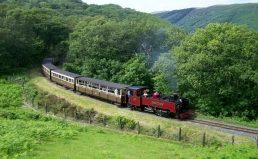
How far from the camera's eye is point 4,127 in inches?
1162

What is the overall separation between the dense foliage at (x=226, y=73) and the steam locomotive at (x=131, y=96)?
11.1ft

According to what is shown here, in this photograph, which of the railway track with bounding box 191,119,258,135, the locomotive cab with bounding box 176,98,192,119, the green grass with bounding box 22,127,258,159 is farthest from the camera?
the locomotive cab with bounding box 176,98,192,119

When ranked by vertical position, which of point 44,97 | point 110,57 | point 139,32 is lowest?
point 44,97

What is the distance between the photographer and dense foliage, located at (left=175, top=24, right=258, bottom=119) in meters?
38.8

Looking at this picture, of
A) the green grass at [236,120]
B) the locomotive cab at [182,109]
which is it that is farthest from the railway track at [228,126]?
the green grass at [236,120]

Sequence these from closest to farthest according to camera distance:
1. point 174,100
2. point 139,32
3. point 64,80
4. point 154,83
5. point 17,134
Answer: point 17,134, point 174,100, point 154,83, point 64,80, point 139,32

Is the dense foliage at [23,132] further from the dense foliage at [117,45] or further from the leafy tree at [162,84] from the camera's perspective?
the dense foliage at [117,45]

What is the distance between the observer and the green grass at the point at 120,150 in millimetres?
22406

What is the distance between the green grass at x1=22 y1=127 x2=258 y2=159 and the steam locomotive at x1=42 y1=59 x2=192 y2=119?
6996 millimetres

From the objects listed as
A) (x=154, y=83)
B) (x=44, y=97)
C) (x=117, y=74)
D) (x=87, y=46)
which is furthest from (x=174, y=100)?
(x=87, y=46)

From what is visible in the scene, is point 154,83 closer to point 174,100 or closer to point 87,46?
point 174,100

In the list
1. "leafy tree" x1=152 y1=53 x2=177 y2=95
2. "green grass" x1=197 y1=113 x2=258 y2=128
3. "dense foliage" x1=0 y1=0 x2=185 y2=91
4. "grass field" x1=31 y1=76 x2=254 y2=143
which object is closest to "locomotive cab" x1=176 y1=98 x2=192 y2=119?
"grass field" x1=31 y1=76 x2=254 y2=143

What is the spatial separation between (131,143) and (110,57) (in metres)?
29.2

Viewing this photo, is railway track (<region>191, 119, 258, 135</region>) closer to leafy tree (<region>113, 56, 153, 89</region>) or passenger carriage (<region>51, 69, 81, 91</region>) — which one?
leafy tree (<region>113, 56, 153, 89</region>)
